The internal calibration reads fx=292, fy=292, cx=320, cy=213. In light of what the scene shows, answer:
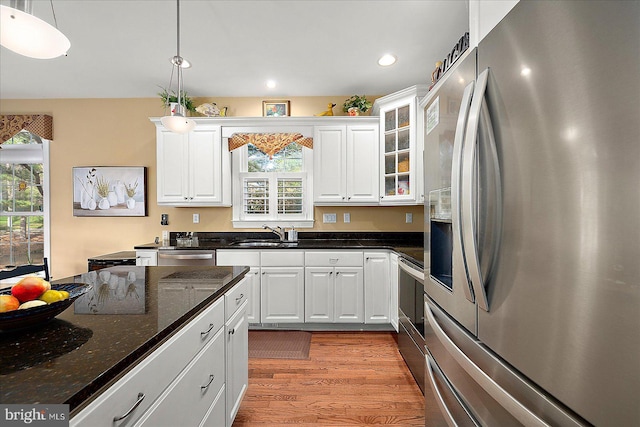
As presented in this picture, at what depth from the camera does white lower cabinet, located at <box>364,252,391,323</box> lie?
3045mm

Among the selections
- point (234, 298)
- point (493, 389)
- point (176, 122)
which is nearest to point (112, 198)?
point (176, 122)

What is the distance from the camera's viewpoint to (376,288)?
Result: 3.06 metres

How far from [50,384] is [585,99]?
1179 millimetres

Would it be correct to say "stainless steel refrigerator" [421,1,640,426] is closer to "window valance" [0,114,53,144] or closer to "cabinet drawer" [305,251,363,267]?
"cabinet drawer" [305,251,363,267]

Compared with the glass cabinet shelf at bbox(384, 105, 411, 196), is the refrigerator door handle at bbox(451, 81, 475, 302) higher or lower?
lower

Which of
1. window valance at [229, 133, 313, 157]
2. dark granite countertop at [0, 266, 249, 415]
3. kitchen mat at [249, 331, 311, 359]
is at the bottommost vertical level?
kitchen mat at [249, 331, 311, 359]

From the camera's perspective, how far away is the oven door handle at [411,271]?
83.1 inches

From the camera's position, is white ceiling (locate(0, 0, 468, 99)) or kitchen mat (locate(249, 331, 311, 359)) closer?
white ceiling (locate(0, 0, 468, 99))

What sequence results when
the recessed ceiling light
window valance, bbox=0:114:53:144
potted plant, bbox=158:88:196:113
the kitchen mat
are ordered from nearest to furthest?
the kitchen mat → the recessed ceiling light → potted plant, bbox=158:88:196:113 → window valance, bbox=0:114:53:144

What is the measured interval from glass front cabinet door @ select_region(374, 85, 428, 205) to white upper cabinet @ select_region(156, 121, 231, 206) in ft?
6.22

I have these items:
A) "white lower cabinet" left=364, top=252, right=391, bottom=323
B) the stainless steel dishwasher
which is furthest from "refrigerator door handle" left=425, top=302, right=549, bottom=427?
the stainless steel dishwasher

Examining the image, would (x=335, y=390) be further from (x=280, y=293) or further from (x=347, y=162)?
(x=347, y=162)

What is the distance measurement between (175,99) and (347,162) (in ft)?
6.96

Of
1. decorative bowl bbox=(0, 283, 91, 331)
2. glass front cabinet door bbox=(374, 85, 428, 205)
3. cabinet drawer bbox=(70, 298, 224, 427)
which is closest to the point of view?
cabinet drawer bbox=(70, 298, 224, 427)
